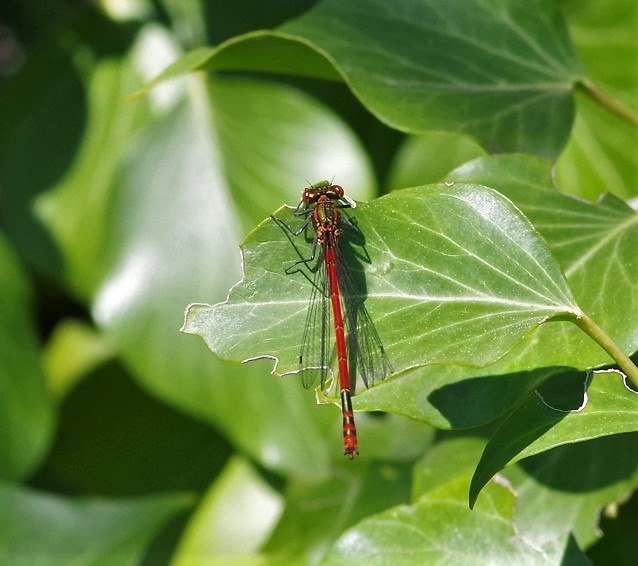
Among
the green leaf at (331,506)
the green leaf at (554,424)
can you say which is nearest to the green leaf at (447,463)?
the green leaf at (331,506)

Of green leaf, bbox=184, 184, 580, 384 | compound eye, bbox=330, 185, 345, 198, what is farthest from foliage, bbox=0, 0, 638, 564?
compound eye, bbox=330, 185, 345, 198

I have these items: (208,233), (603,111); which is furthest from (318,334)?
(603,111)

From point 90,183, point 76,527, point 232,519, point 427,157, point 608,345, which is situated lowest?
point 232,519

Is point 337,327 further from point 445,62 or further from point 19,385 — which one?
point 19,385

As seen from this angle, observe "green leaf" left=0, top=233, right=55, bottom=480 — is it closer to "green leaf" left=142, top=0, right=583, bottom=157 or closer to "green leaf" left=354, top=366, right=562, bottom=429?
"green leaf" left=142, top=0, right=583, bottom=157

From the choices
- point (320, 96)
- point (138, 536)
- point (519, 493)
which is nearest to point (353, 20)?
point (519, 493)
